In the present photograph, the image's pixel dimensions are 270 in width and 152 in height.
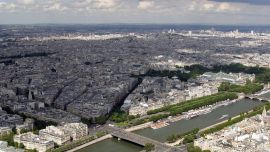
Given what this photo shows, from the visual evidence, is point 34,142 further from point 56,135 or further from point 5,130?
point 5,130

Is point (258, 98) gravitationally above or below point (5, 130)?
below

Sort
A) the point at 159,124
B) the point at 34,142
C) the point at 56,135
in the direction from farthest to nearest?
the point at 159,124 → the point at 56,135 → the point at 34,142

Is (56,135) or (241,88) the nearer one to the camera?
(56,135)

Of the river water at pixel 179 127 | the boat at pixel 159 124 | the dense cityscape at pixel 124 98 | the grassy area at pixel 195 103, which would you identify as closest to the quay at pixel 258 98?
the dense cityscape at pixel 124 98

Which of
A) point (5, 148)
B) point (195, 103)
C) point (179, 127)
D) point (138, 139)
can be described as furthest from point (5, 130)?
point (195, 103)

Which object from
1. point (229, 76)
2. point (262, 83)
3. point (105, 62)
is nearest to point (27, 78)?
point (105, 62)

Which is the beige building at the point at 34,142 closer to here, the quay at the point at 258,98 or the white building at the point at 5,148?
the white building at the point at 5,148

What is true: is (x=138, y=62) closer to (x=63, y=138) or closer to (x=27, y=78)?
(x=27, y=78)
